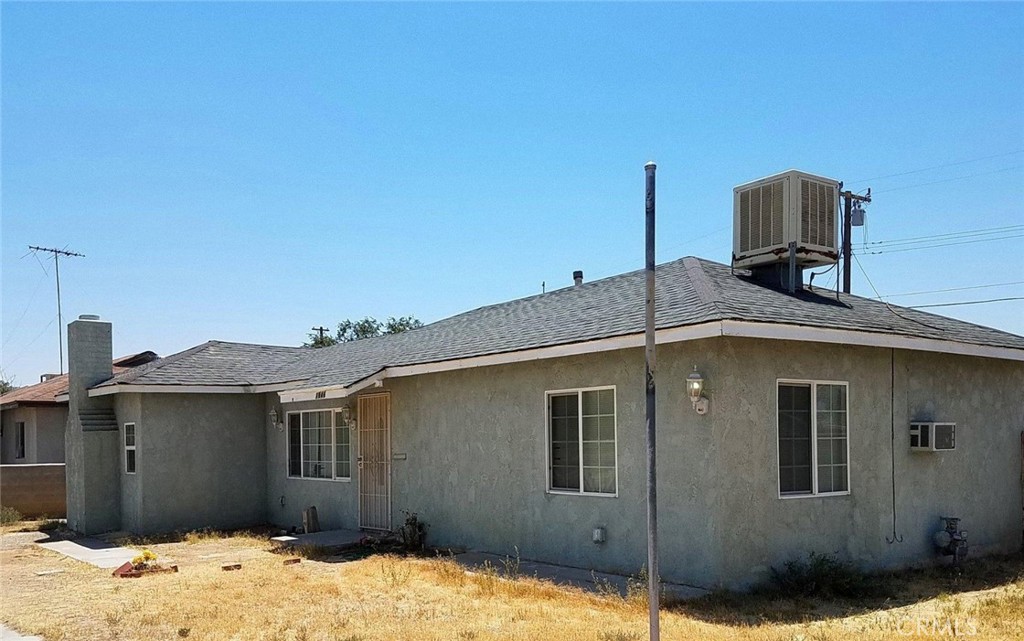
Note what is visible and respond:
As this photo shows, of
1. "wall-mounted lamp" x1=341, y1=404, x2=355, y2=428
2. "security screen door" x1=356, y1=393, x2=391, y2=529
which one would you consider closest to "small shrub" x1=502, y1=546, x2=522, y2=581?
"security screen door" x1=356, y1=393, x2=391, y2=529

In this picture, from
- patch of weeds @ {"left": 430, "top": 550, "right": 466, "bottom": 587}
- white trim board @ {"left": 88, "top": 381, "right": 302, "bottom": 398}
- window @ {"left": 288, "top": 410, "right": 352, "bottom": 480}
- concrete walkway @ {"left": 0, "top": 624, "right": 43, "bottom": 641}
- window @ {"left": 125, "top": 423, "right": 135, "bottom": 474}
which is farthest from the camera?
window @ {"left": 125, "top": 423, "right": 135, "bottom": 474}

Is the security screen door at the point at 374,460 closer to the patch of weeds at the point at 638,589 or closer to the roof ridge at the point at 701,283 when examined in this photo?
the roof ridge at the point at 701,283

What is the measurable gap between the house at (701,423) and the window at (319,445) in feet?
0.20

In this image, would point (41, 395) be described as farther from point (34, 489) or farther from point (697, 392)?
point (697, 392)

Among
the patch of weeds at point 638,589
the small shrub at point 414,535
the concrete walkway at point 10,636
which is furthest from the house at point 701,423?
the concrete walkway at point 10,636

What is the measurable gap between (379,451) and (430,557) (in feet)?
10.2

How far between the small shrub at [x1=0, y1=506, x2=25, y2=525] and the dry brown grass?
369 inches

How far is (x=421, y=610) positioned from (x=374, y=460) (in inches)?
276

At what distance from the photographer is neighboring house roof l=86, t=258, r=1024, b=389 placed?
1038cm

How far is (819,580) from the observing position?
31.5ft

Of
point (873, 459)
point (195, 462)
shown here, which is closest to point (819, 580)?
point (873, 459)

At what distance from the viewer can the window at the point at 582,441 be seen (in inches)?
440

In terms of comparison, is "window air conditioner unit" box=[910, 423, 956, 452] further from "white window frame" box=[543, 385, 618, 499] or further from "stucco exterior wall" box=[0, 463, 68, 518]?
"stucco exterior wall" box=[0, 463, 68, 518]

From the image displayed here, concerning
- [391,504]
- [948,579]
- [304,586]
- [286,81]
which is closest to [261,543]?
[391,504]
